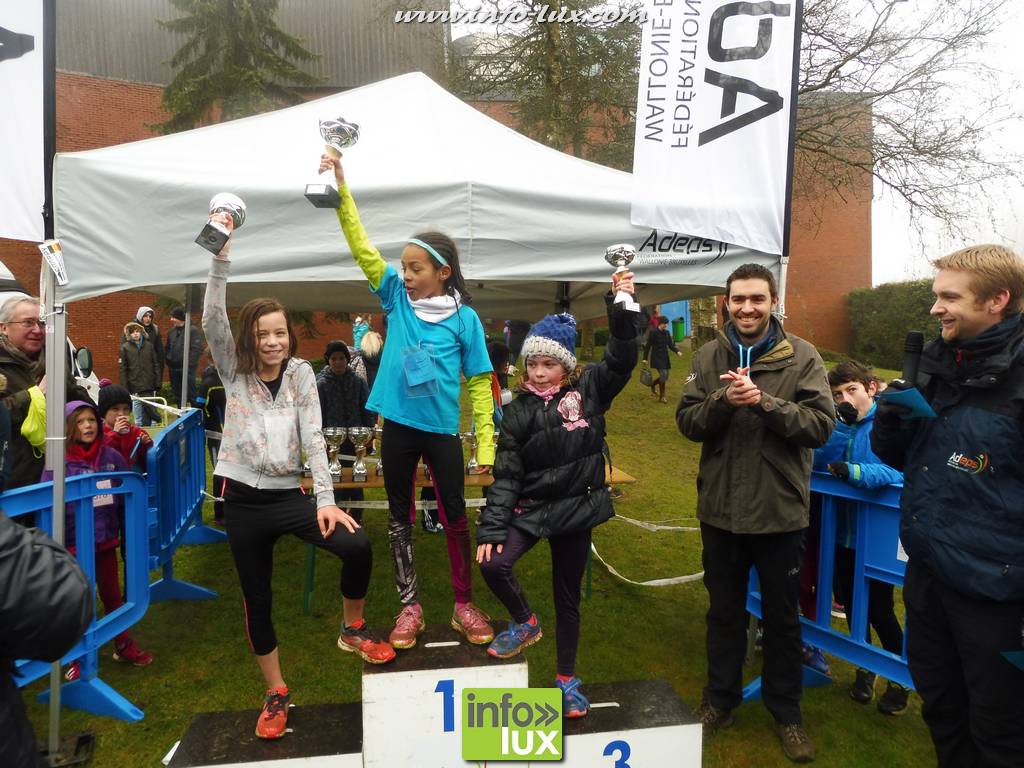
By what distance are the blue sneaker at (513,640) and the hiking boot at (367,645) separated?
1.15ft

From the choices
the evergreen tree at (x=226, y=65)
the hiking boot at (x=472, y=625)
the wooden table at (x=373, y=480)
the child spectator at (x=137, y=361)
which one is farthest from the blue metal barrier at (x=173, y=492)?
the evergreen tree at (x=226, y=65)

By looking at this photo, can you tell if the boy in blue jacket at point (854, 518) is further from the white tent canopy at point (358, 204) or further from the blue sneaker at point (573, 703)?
the blue sneaker at point (573, 703)

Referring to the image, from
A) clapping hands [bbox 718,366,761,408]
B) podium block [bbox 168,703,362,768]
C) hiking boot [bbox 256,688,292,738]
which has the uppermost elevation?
clapping hands [bbox 718,366,761,408]

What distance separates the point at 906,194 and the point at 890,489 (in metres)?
10.8

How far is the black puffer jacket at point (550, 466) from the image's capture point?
8.84 ft

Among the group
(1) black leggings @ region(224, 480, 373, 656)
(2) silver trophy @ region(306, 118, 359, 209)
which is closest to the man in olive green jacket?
(1) black leggings @ region(224, 480, 373, 656)

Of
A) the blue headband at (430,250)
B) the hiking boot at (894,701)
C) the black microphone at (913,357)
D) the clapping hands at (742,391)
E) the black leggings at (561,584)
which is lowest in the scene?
the hiking boot at (894,701)

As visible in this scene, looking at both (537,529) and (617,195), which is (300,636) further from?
(617,195)

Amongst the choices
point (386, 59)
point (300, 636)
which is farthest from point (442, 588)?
point (386, 59)

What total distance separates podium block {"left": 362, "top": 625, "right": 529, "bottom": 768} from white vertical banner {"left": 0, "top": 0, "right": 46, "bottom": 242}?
2338 millimetres

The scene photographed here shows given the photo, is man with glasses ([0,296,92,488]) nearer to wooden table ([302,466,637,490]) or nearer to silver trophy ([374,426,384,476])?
wooden table ([302,466,637,490])

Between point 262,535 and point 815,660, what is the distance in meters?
2.96

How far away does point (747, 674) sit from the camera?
3.62 meters

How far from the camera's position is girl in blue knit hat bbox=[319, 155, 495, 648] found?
106 inches
